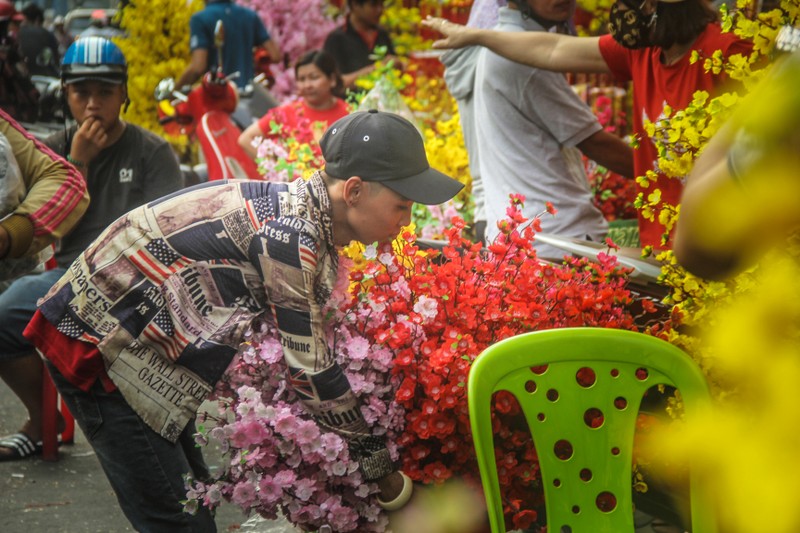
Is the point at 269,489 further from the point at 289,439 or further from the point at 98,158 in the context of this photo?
the point at 98,158

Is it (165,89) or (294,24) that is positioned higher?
(165,89)

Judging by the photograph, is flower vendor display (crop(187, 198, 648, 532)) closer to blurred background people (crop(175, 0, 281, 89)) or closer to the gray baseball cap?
the gray baseball cap

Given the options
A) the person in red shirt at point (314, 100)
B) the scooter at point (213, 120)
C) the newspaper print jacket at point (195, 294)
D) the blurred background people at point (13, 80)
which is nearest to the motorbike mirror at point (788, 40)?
the newspaper print jacket at point (195, 294)

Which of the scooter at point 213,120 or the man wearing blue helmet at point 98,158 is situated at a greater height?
the man wearing blue helmet at point 98,158

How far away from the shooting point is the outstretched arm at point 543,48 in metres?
3.84

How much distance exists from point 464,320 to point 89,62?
2.27 meters

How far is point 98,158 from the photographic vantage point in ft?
15.0

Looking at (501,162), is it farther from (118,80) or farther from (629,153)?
(118,80)

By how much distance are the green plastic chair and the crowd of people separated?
430 mm

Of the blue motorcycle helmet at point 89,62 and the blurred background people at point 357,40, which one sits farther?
the blurred background people at point 357,40

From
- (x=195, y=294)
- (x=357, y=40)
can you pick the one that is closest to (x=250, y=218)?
(x=195, y=294)

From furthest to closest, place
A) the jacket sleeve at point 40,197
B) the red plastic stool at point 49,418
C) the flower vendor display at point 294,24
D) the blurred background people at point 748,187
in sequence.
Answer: the flower vendor display at point 294,24
the red plastic stool at point 49,418
the jacket sleeve at point 40,197
the blurred background people at point 748,187

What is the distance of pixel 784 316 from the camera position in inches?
52.8

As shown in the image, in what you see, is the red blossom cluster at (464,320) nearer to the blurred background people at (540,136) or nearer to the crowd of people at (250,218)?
the crowd of people at (250,218)
